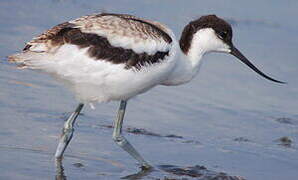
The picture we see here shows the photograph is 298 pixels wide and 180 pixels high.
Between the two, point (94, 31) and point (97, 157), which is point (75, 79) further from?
point (97, 157)

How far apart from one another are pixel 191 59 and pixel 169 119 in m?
1.07

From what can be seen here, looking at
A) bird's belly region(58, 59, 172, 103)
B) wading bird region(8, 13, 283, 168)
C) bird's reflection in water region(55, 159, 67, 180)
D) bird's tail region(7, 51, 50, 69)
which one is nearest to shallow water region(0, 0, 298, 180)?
bird's reflection in water region(55, 159, 67, 180)

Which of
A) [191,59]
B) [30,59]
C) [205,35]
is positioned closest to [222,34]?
[205,35]

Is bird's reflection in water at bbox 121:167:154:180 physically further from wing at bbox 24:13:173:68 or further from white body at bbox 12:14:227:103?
wing at bbox 24:13:173:68

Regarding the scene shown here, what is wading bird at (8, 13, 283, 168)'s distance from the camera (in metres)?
6.41

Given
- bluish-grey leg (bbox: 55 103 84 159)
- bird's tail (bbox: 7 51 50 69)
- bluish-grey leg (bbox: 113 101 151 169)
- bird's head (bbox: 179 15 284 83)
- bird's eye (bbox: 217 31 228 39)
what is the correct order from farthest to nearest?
bird's eye (bbox: 217 31 228 39)
bird's head (bbox: 179 15 284 83)
bluish-grey leg (bbox: 113 101 151 169)
bluish-grey leg (bbox: 55 103 84 159)
bird's tail (bbox: 7 51 50 69)

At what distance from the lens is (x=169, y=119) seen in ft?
26.9

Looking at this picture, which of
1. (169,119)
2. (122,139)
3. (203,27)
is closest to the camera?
(122,139)

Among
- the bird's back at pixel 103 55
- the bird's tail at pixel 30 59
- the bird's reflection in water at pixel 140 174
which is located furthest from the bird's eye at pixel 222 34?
the bird's tail at pixel 30 59

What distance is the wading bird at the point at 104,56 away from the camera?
6410 mm

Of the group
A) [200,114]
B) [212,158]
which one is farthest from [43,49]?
[200,114]

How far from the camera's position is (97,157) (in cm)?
703

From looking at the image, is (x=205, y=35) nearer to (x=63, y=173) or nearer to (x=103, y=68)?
(x=103, y=68)

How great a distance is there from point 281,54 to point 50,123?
3716 millimetres
